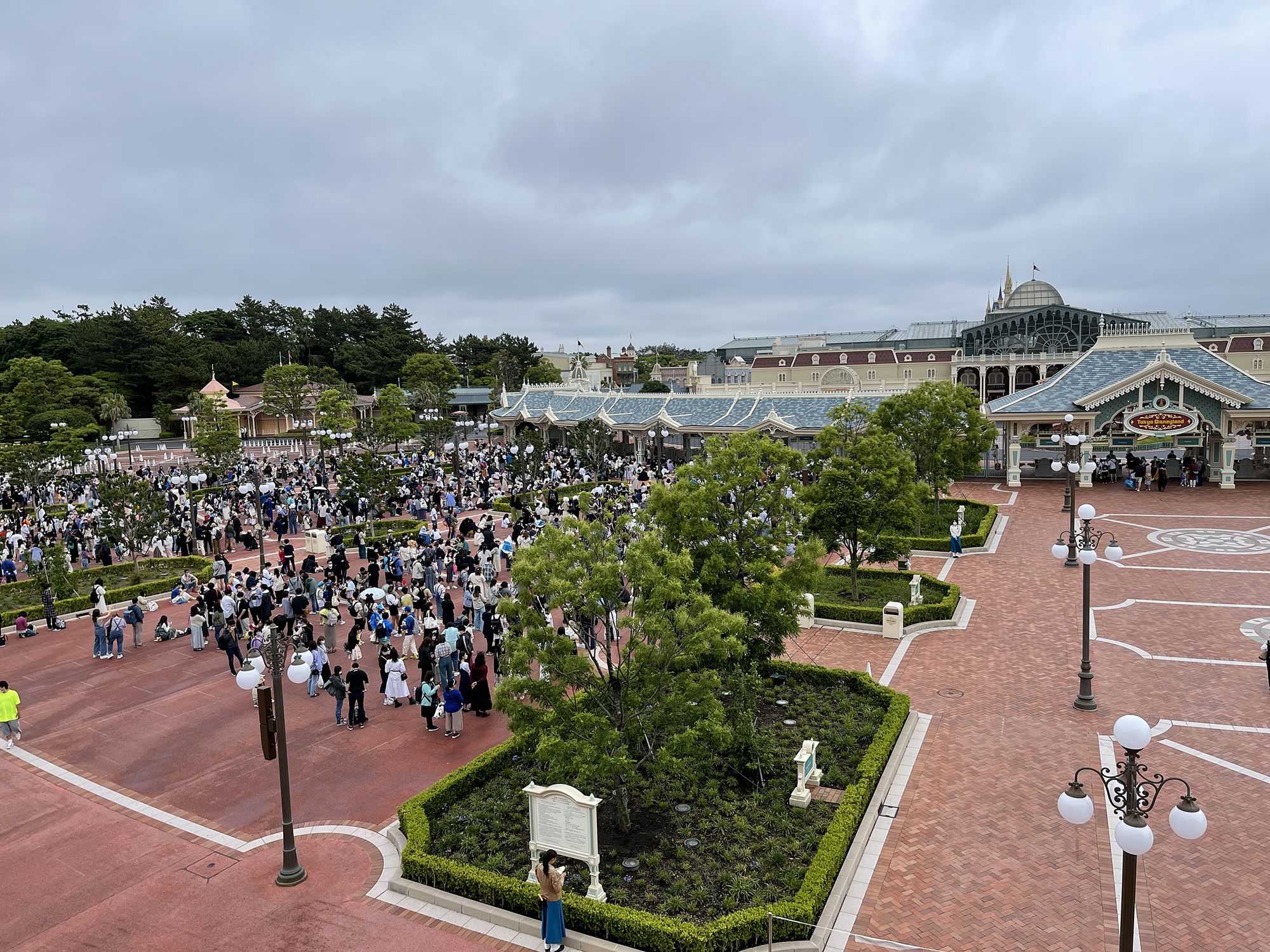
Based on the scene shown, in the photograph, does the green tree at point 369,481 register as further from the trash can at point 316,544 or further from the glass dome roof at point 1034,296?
the glass dome roof at point 1034,296

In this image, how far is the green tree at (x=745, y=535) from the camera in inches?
545

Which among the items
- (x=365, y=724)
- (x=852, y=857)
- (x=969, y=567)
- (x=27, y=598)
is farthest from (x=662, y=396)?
(x=852, y=857)

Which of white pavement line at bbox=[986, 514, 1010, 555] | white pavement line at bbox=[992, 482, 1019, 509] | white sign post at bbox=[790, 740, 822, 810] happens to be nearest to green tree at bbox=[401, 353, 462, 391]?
white pavement line at bbox=[992, 482, 1019, 509]

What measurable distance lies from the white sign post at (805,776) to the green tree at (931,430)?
18.1 m

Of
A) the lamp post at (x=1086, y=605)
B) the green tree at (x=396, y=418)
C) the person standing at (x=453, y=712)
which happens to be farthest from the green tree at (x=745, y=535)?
the green tree at (x=396, y=418)

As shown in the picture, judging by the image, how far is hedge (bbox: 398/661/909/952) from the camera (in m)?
8.66

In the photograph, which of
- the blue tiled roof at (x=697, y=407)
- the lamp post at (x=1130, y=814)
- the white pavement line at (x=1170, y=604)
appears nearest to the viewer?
the lamp post at (x=1130, y=814)

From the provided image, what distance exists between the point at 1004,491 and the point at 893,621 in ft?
75.9

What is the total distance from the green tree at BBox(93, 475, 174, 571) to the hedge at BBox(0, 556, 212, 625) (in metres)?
1.53

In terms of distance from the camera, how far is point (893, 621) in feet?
62.1

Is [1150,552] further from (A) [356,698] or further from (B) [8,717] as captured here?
(B) [8,717]

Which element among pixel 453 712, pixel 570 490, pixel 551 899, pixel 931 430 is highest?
pixel 931 430

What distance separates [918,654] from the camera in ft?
58.2

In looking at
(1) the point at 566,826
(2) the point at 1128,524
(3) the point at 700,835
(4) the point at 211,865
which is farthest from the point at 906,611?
(2) the point at 1128,524
